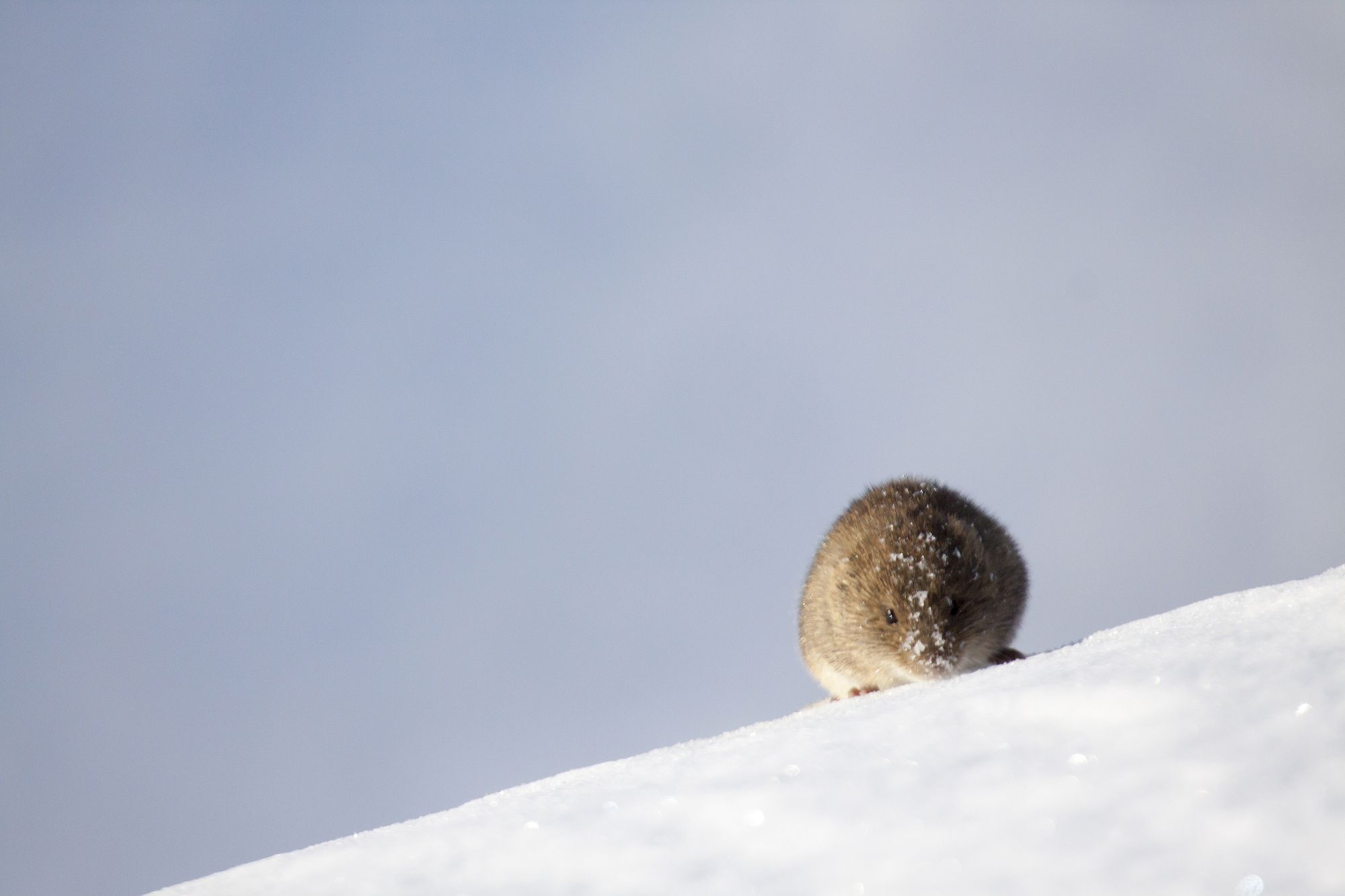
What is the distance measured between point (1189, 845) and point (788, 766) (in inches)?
38.2

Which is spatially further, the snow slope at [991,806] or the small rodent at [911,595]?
the small rodent at [911,595]

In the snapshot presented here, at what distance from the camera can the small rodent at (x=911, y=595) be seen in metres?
5.87

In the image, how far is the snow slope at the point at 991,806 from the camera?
203 cm

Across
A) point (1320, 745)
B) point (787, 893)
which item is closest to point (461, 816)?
point (787, 893)

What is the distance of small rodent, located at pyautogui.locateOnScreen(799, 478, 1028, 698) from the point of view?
5867 mm

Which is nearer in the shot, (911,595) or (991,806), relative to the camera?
(991,806)

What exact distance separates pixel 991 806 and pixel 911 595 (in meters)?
3.65

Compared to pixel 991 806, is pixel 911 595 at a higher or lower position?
higher

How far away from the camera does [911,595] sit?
589 centimetres

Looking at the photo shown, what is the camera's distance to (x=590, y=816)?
267 cm

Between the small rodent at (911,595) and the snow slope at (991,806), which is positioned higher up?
the small rodent at (911,595)

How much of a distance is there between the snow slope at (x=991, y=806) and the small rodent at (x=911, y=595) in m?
2.75

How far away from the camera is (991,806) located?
2.29 metres

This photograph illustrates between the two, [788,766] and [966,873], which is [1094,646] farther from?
[966,873]
